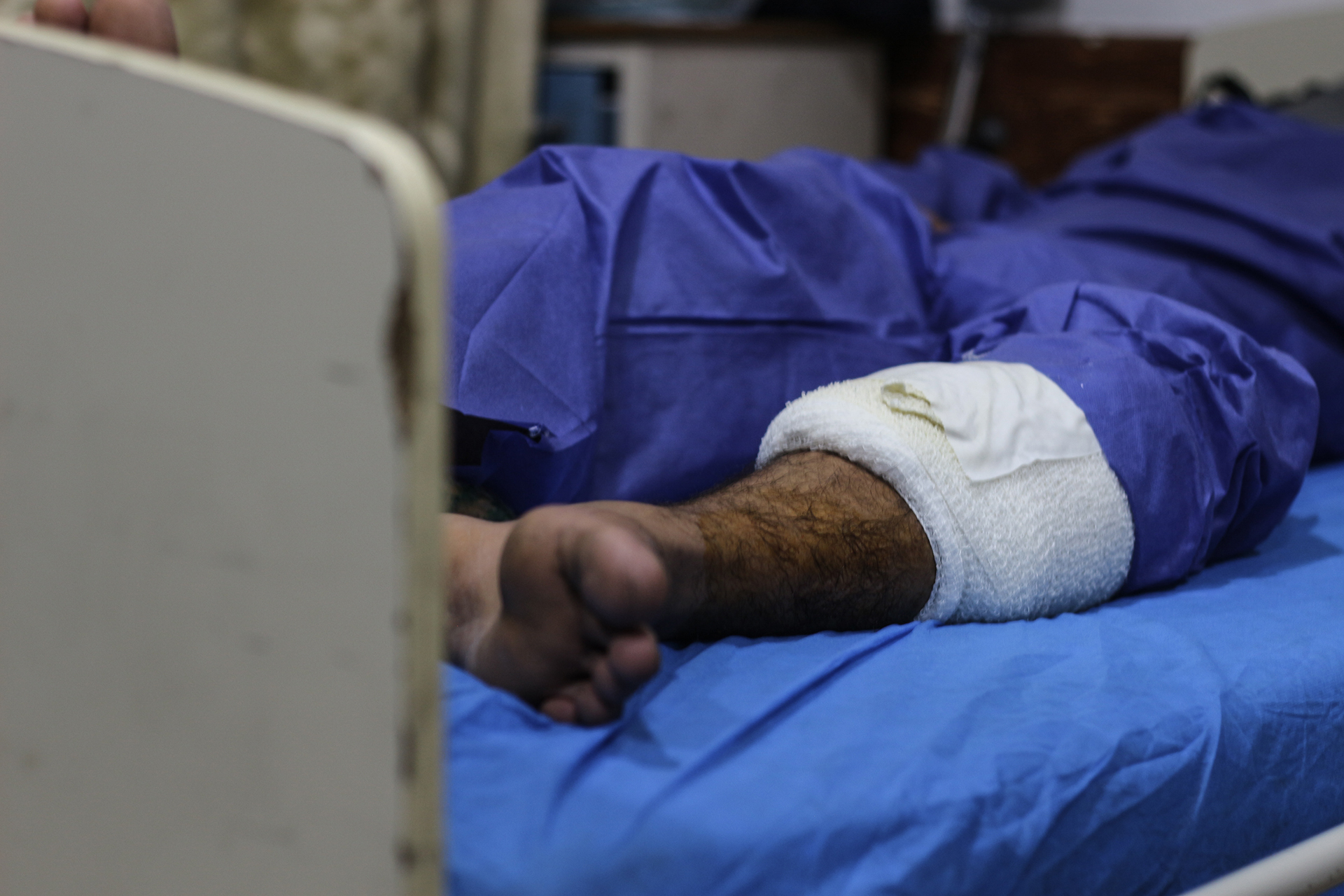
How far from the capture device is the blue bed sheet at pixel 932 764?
1.56ft

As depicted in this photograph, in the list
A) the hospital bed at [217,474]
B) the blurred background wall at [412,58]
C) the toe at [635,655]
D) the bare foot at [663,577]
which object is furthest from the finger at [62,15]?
the blurred background wall at [412,58]

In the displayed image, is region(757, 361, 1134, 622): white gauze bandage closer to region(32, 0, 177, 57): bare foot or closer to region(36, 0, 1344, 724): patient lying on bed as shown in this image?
region(36, 0, 1344, 724): patient lying on bed

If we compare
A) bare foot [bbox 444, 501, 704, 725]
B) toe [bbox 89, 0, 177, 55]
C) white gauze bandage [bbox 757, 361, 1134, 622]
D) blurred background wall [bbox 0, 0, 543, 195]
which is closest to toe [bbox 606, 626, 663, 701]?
bare foot [bbox 444, 501, 704, 725]

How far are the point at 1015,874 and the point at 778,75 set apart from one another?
1.86m

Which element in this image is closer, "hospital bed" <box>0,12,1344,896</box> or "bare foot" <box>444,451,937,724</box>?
"hospital bed" <box>0,12,1344,896</box>

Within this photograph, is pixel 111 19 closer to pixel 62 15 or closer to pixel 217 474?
pixel 62 15

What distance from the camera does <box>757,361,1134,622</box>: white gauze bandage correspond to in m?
0.66

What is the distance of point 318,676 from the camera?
0.42 metres

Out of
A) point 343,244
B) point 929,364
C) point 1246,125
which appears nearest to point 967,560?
point 929,364

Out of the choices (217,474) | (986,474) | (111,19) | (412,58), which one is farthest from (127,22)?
(412,58)

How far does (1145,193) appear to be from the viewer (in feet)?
4.33

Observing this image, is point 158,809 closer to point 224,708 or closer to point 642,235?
point 224,708

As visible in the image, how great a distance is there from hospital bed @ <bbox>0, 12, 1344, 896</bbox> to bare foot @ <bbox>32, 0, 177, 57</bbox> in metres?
0.14

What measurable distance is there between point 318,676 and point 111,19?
1.29 feet
